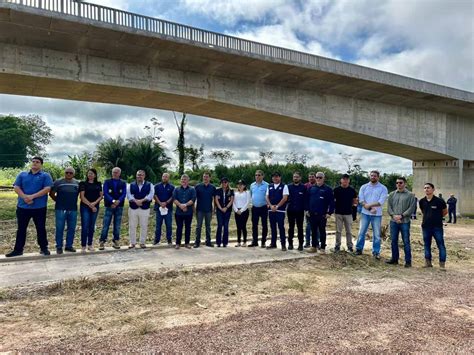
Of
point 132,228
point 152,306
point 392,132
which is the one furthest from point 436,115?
point 152,306

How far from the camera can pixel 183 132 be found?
3325cm

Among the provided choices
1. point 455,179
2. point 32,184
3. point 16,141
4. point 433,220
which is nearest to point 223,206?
point 32,184

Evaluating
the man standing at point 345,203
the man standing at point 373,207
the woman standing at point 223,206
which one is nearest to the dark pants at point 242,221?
the woman standing at point 223,206

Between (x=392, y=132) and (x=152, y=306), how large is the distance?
17.0 m

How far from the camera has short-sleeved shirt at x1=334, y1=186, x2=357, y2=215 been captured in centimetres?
834

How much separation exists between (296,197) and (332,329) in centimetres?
443

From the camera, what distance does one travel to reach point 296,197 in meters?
8.17

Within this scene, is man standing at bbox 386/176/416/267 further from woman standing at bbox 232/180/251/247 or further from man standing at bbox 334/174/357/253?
woman standing at bbox 232/180/251/247

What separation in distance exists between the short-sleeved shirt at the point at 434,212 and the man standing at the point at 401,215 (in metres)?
0.28

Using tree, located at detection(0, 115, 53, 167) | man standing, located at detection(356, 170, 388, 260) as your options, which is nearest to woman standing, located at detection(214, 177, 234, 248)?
man standing, located at detection(356, 170, 388, 260)

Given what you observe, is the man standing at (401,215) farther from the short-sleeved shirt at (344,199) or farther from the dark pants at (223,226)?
the dark pants at (223,226)

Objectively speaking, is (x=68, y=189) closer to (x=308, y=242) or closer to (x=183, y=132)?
(x=308, y=242)

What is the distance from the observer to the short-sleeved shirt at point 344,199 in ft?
27.4

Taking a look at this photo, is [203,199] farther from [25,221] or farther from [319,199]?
[25,221]
